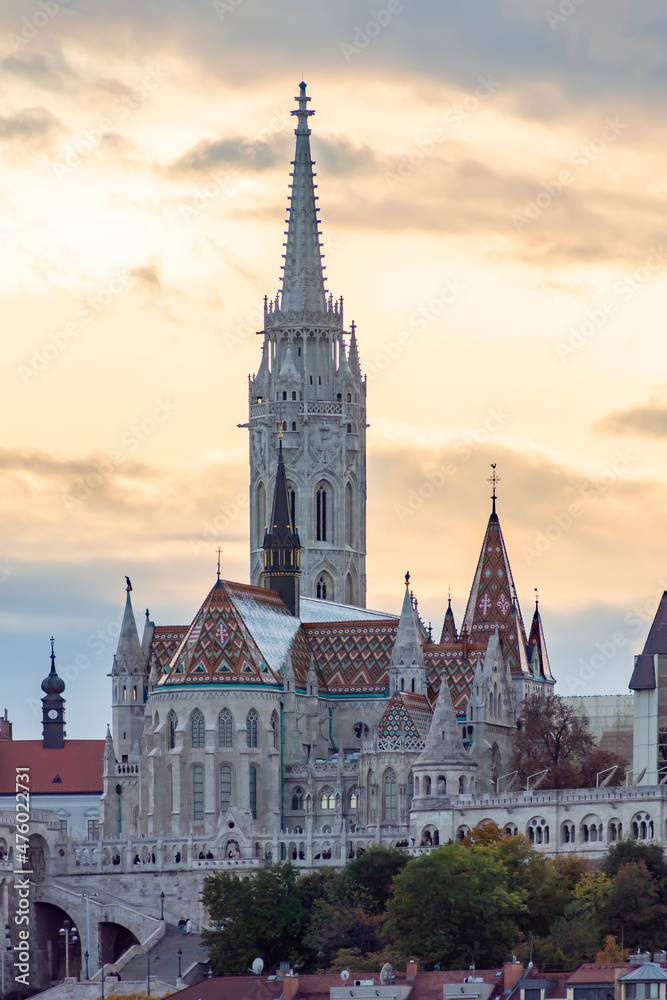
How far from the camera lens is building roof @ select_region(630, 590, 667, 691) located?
155125 mm

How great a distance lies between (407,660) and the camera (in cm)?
16988

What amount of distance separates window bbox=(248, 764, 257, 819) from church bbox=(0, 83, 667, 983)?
0.43 ft

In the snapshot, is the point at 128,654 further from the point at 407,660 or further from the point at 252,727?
the point at 407,660

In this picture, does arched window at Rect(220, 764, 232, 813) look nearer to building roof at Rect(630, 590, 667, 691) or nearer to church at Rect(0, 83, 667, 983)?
church at Rect(0, 83, 667, 983)

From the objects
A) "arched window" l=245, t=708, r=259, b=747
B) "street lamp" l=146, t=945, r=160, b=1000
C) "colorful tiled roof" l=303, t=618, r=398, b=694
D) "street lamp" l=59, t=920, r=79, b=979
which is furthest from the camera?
"colorful tiled roof" l=303, t=618, r=398, b=694

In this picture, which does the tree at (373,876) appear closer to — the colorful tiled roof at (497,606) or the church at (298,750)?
the church at (298,750)

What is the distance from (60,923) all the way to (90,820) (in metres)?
28.8

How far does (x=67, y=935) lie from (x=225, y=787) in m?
14.9

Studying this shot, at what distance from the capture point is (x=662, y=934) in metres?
135

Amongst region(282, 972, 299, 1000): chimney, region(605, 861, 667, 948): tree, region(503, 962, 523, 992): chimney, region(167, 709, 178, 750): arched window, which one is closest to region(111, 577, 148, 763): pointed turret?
region(167, 709, 178, 750): arched window

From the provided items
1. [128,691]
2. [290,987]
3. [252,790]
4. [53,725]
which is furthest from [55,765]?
[290,987]

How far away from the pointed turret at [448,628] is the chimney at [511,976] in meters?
61.6

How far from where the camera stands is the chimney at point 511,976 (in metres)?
119

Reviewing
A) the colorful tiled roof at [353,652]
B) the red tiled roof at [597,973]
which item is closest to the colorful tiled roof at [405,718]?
the colorful tiled roof at [353,652]
